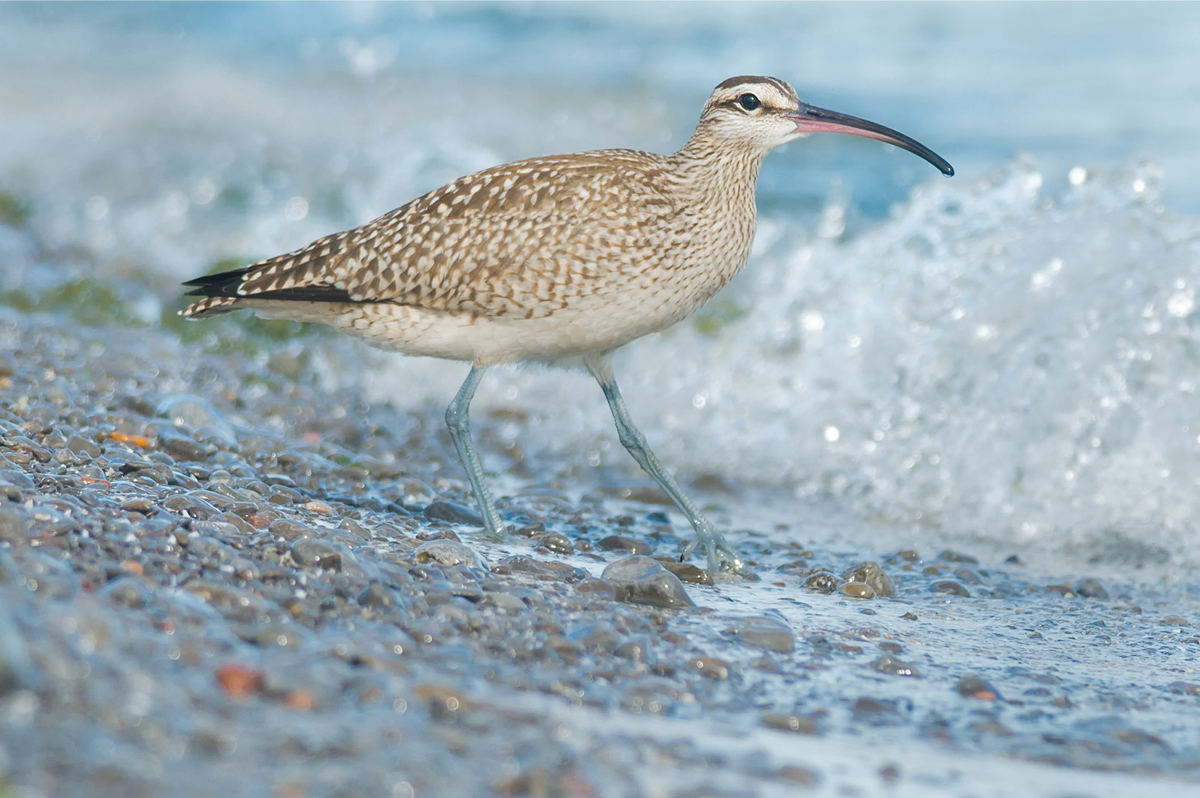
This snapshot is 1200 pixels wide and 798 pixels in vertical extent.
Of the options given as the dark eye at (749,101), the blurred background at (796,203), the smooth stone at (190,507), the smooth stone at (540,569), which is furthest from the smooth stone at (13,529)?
the blurred background at (796,203)

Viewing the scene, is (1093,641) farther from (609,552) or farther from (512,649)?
(512,649)

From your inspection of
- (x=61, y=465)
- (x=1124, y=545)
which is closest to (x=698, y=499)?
(x=1124, y=545)

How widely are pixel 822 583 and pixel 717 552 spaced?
0.55 m

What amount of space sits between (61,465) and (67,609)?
2576 mm

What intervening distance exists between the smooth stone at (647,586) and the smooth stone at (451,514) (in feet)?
4.57

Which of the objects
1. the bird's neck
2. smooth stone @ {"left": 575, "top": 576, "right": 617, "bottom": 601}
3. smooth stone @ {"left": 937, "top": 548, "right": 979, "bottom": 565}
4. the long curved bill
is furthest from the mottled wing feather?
smooth stone @ {"left": 937, "top": 548, "right": 979, "bottom": 565}

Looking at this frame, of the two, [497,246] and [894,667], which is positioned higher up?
[497,246]

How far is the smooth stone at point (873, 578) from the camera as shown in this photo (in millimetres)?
A: 5914

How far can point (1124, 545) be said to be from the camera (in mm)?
7207

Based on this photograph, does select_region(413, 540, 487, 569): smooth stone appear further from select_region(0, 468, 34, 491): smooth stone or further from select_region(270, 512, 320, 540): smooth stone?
select_region(0, 468, 34, 491): smooth stone

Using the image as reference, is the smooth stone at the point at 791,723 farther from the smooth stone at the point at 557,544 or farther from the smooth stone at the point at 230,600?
the smooth stone at the point at 557,544

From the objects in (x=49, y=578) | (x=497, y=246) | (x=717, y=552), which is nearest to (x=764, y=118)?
(x=497, y=246)

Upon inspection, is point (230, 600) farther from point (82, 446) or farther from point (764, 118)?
point (764, 118)

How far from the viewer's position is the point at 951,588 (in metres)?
6.20
